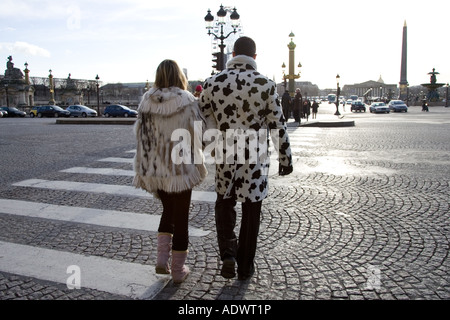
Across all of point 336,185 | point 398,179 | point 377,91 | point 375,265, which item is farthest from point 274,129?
point 377,91

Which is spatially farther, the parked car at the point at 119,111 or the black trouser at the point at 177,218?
the parked car at the point at 119,111

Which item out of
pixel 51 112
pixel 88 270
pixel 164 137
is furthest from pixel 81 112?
pixel 164 137

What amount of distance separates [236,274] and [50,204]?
3.44m

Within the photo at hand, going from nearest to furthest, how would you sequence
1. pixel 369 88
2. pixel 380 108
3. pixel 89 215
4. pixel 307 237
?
pixel 307 237, pixel 89 215, pixel 380 108, pixel 369 88

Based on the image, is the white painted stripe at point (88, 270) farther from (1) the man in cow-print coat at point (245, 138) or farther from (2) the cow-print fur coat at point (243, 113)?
(2) the cow-print fur coat at point (243, 113)

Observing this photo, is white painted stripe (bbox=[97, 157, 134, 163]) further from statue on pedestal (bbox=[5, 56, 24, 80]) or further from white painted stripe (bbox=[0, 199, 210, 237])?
statue on pedestal (bbox=[5, 56, 24, 80])

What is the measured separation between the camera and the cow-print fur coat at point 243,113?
309 centimetres

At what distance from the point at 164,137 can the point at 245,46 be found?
0.98 meters

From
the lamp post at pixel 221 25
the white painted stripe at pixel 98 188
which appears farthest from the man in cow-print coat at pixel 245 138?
the lamp post at pixel 221 25

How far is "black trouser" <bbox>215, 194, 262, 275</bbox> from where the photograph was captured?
326cm

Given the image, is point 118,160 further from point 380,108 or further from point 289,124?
point 380,108

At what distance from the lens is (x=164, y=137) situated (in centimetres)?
315
